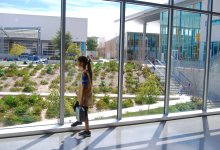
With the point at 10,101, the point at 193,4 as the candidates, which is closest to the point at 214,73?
the point at 193,4

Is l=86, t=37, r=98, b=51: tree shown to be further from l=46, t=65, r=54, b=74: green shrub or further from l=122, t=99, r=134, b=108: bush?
l=122, t=99, r=134, b=108: bush

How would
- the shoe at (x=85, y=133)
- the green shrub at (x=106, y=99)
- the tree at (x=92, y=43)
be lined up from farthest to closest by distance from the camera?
the green shrub at (x=106, y=99) → the tree at (x=92, y=43) → the shoe at (x=85, y=133)

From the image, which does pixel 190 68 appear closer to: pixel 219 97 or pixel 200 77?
pixel 200 77

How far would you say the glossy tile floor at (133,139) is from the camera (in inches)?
169

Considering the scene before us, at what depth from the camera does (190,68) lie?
7117 millimetres

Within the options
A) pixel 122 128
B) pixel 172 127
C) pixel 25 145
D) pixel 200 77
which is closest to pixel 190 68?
pixel 200 77

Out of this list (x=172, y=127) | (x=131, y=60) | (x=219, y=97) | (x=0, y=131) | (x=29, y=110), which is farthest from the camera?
(x=219, y=97)

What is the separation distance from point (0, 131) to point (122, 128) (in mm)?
2138

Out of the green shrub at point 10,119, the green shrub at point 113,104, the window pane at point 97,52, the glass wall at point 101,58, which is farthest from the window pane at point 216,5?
the green shrub at point 10,119

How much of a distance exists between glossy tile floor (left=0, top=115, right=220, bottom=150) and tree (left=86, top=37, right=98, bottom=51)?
1.64m

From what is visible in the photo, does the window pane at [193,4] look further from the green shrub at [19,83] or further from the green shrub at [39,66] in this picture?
the green shrub at [19,83]

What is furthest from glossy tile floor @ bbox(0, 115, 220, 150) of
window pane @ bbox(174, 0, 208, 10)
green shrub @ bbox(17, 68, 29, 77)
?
window pane @ bbox(174, 0, 208, 10)

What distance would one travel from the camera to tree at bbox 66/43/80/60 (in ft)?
17.2

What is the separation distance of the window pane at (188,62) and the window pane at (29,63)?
2.84 m
